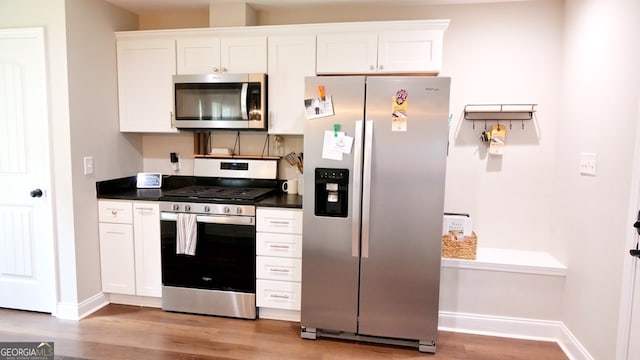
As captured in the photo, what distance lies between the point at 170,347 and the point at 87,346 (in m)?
0.55

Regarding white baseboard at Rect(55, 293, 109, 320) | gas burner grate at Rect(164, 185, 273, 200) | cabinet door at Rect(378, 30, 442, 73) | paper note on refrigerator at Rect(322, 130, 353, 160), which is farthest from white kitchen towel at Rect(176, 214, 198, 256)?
cabinet door at Rect(378, 30, 442, 73)

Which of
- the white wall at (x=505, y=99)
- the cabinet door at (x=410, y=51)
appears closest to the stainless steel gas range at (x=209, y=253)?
the cabinet door at (x=410, y=51)

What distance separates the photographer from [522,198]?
2922mm

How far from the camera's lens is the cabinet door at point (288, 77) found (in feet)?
9.34

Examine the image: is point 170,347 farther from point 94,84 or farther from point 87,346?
point 94,84

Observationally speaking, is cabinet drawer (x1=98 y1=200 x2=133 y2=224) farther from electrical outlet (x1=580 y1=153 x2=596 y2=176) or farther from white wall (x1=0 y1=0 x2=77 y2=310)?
electrical outlet (x1=580 y1=153 x2=596 y2=176)

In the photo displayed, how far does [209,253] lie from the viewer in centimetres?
283

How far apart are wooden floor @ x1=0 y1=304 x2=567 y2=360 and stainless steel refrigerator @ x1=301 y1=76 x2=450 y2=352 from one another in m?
0.16

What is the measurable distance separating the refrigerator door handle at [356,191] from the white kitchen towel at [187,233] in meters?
1.24

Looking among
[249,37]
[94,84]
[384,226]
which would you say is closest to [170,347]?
[384,226]

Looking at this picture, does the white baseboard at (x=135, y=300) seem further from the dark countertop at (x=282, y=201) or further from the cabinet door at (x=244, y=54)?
the cabinet door at (x=244, y=54)

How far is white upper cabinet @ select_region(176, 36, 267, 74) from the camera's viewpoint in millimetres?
2926

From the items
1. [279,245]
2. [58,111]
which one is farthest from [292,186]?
[58,111]

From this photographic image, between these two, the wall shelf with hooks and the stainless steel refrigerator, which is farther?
the wall shelf with hooks
